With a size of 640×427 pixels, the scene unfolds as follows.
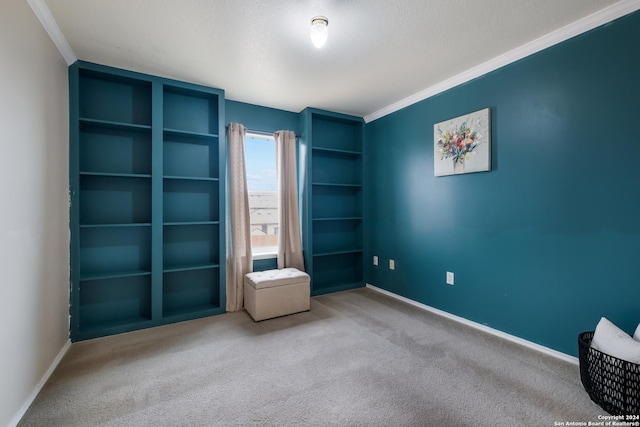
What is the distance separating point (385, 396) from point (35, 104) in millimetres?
2923

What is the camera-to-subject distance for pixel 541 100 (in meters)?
2.21

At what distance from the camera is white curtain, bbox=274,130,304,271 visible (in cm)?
361

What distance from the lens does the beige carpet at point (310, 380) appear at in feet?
5.10

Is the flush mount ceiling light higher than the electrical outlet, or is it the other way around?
the flush mount ceiling light

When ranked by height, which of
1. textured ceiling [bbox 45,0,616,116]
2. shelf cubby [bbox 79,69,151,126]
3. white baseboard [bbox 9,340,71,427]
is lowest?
white baseboard [bbox 9,340,71,427]

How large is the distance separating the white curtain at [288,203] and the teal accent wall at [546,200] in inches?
60.2

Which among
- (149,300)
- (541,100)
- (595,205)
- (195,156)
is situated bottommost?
(149,300)

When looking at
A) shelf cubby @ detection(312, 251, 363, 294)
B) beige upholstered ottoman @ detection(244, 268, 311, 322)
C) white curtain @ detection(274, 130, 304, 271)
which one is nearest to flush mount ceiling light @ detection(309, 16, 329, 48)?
white curtain @ detection(274, 130, 304, 271)

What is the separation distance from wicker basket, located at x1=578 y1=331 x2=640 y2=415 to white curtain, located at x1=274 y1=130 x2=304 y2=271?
2745 millimetres

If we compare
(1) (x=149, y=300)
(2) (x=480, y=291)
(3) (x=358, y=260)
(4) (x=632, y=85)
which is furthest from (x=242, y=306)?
(4) (x=632, y=85)

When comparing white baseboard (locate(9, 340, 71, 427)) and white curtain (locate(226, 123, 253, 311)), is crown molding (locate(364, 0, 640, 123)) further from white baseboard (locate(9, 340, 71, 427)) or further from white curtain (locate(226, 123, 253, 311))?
white baseboard (locate(9, 340, 71, 427))

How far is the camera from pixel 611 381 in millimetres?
1499

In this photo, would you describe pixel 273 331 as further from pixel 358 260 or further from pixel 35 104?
pixel 35 104

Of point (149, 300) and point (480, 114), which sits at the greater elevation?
point (480, 114)
